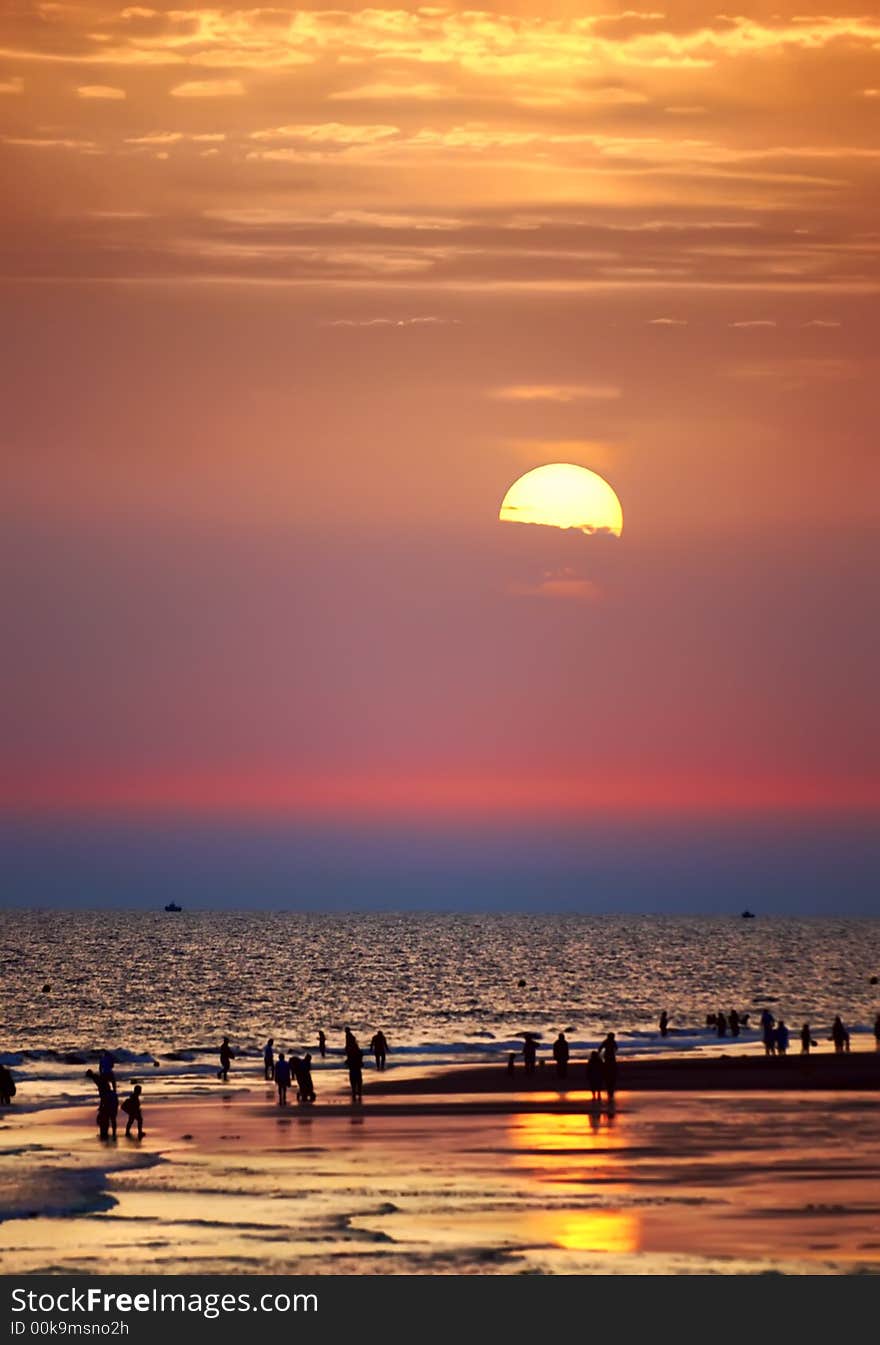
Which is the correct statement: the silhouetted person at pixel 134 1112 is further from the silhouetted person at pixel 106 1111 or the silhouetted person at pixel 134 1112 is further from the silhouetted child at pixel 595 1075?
the silhouetted child at pixel 595 1075

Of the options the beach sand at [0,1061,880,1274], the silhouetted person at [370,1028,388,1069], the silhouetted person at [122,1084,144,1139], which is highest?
the silhouetted person at [370,1028,388,1069]

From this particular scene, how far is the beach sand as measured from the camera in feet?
97.2

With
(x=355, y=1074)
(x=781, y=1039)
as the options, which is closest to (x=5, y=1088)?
(x=355, y=1074)

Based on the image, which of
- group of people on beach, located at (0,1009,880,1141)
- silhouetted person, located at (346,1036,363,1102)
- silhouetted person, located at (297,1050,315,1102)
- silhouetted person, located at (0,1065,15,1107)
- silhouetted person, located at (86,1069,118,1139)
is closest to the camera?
silhouetted person, located at (86,1069,118,1139)

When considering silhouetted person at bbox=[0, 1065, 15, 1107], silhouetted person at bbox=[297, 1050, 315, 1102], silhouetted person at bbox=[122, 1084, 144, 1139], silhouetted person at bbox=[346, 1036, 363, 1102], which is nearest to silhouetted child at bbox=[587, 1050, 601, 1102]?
silhouetted person at bbox=[346, 1036, 363, 1102]

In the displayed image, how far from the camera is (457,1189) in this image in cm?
3684

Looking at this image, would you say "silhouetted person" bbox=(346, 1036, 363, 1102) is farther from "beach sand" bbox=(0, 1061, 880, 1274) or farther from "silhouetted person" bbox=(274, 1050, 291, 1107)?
"beach sand" bbox=(0, 1061, 880, 1274)

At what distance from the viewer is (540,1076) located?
68812 mm

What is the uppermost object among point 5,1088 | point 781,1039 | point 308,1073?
point 781,1039

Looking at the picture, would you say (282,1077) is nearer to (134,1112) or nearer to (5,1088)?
(5,1088)

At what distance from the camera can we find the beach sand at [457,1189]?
2964 centimetres

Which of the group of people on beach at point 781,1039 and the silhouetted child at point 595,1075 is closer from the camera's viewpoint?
the silhouetted child at point 595,1075

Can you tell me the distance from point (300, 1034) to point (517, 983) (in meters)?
69.0

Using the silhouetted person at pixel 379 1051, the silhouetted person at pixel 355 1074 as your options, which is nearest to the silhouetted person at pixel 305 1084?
the silhouetted person at pixel 355 1074
